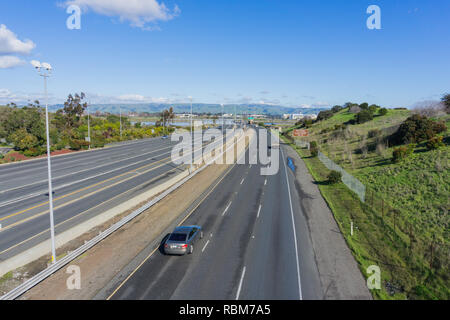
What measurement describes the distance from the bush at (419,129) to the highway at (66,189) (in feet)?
105

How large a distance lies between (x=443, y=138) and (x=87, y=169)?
49.3 metres

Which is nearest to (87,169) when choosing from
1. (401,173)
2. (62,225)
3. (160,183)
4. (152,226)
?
(160,183)

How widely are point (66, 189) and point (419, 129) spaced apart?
4526 centimetres

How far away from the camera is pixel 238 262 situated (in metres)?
16.6

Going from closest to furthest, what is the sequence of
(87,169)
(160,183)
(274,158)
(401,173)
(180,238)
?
(180,238) → (401,173) → (160,183) → (87,169) → (274,158)

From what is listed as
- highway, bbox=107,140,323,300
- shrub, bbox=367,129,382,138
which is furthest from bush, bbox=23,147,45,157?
shrub, bbox=367,129,382,138

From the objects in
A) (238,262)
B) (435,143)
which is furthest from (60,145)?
(435,143)

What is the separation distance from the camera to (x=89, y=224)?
22.0 metres

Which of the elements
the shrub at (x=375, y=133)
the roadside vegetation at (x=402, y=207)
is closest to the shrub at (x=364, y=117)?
the shrub at (x=375, y=133)

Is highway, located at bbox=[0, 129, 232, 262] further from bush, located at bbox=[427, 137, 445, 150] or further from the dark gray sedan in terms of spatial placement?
bush, located at bbox=[427, 137, 445, 150]

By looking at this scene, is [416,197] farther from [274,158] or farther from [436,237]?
[274,158]

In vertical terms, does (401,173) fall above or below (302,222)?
above

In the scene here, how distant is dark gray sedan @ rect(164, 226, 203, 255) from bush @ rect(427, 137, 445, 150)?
102 feet

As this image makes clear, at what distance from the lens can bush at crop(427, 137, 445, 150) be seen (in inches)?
1335
